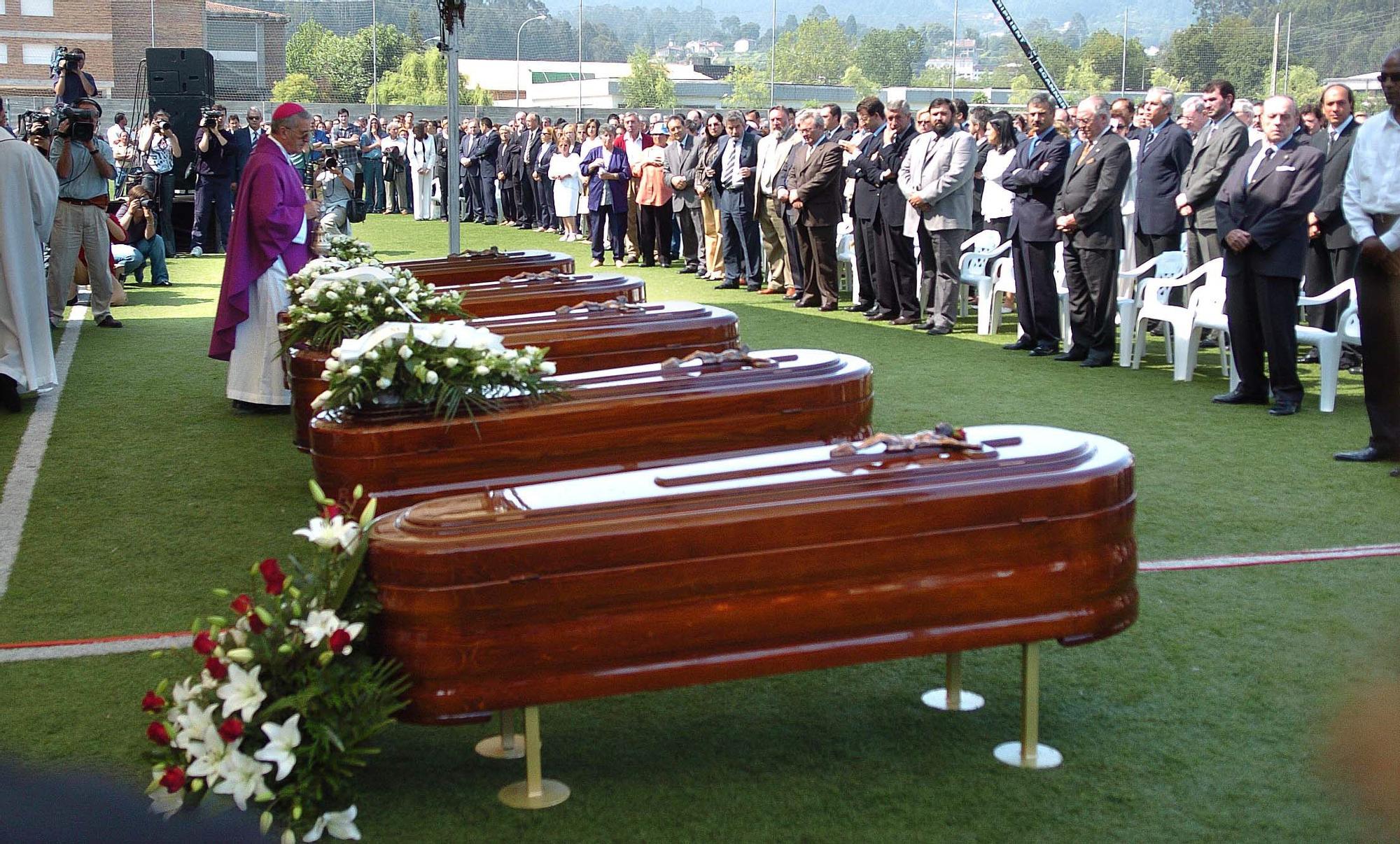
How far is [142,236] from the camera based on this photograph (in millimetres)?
15836

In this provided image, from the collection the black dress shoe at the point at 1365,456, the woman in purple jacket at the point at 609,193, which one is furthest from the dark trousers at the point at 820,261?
the black dress shoe at the point at 1365,456

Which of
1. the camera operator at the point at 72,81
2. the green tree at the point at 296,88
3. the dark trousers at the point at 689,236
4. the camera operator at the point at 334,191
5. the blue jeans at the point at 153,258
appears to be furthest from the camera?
the green tree at the point at 296,88

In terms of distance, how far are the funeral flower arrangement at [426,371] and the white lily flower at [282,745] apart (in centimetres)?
152

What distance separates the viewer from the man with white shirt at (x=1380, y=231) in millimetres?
6105

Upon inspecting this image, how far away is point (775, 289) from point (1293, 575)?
10.5 m

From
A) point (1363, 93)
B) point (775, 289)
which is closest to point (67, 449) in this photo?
point (775, 289)

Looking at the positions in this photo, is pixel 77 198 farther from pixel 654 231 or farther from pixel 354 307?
pixel 654 231

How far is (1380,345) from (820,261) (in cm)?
749

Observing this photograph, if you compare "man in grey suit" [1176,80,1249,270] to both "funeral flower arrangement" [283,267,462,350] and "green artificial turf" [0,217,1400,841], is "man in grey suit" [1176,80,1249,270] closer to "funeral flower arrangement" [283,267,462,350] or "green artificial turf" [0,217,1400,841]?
"green artificial turf" [0,217,1400,841]

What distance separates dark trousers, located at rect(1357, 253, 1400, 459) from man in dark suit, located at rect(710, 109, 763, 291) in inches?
356

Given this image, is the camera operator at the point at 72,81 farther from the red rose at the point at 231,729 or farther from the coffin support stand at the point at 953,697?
the coffin support stand at the point at 953,697

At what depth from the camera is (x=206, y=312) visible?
13.7m

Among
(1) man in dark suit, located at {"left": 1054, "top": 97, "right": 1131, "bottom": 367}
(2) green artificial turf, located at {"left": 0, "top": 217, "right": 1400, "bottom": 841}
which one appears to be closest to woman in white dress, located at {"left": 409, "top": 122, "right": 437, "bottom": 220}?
(1) man in dark suit, located at {"left": 1054, "top": 97, "right": 1131, "bottom": 367}

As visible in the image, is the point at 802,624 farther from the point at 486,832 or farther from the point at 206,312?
the point at 206,312
